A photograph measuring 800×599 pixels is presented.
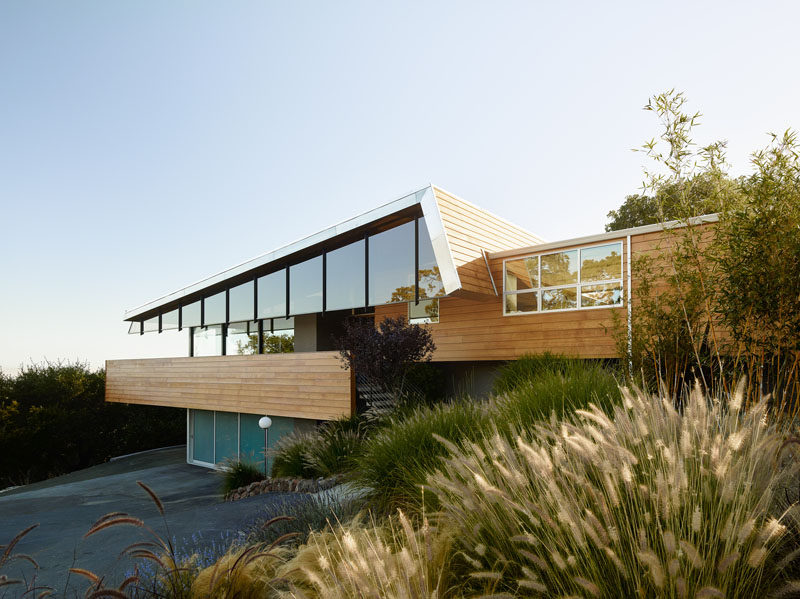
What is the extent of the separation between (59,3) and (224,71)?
377cm

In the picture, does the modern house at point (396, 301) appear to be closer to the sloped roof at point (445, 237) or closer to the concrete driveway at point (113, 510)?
the sloped roof at point (445, 237)

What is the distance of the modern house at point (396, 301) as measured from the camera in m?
10.2

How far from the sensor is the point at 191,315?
1778 cm

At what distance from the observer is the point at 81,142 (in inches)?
611

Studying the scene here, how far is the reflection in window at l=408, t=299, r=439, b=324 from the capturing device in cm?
1247

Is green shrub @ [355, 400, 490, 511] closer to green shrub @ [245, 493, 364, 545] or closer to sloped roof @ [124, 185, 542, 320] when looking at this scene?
green shrub @ [245, 493, 364, 545]

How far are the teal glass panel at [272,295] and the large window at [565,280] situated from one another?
6.52 m

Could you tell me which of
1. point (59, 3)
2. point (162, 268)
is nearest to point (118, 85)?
point (59, 3)

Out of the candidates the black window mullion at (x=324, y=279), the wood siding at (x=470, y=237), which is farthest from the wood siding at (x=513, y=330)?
the black window mullion at (x=324, y=279)

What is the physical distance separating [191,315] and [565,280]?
521 inches

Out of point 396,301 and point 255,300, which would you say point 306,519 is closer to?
point 396,301

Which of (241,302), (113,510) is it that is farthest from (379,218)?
(113,510)

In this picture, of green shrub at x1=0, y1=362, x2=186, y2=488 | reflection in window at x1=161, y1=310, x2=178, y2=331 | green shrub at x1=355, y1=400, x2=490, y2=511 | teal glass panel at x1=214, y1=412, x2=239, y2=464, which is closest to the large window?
green shrub at x1=355, y1=400, x2=490, y2=511

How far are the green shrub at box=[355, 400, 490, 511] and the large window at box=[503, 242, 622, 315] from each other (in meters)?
5.43
